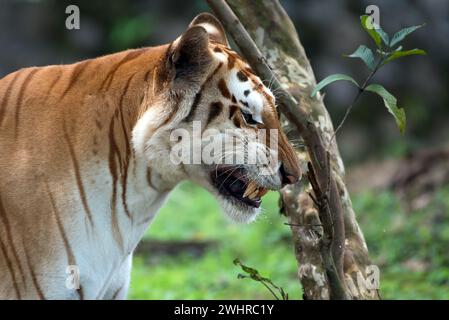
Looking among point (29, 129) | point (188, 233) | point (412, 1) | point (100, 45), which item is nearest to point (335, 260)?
point (29, 129)

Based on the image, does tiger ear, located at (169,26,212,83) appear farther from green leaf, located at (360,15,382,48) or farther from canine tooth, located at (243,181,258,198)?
green leaf, located at (360,15,382,48)

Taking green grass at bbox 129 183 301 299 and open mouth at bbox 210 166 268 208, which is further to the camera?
green grass at bbox 129 183 301 299

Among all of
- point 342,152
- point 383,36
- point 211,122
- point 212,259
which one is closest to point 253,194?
point 211,122

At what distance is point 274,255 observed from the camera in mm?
8484

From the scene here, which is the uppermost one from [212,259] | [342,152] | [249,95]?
[249,95]

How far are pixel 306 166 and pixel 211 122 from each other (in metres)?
0.84

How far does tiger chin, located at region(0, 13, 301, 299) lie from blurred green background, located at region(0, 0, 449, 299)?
2.78 meters

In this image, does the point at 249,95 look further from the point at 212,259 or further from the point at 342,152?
the point at 342,152

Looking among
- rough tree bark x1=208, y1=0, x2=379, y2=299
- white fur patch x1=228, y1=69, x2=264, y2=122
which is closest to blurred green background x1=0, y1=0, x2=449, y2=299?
rough tree bark x1=208, y1=0, x2=379, y2=299

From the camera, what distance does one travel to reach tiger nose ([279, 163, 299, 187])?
349 cm

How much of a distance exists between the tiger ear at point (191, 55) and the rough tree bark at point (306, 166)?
0.13 m

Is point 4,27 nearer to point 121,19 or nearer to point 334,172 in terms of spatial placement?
point 121,19

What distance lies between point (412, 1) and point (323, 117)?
31.5 ft

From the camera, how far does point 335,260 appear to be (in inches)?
130
